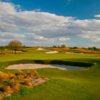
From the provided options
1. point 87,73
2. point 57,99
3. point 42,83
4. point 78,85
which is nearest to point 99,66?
point 87,73

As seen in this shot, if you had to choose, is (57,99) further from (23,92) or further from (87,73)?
(87,73)

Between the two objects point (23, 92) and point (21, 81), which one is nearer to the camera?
point (23, 92)

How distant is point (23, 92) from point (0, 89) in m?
1.79

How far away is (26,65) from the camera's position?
38.2 meters

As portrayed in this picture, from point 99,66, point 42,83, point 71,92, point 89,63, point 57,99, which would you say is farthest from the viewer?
point 89,63

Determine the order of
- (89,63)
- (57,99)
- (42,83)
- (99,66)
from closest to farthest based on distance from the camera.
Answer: (57,99), (42,83), (99,66), (89,63)

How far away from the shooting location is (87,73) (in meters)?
28.5

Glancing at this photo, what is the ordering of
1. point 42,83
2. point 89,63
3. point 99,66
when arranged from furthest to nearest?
point 89,63
point 99,66
point 42,83

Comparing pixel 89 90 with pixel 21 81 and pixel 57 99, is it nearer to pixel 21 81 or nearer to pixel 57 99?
pixel 57 99

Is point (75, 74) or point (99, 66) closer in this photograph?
point (75, 74)

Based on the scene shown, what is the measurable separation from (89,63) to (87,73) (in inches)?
323

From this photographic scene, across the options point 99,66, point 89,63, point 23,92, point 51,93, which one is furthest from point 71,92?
point 89,63

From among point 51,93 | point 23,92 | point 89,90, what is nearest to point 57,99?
point 51,93

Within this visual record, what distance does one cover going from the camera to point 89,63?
3647cm
